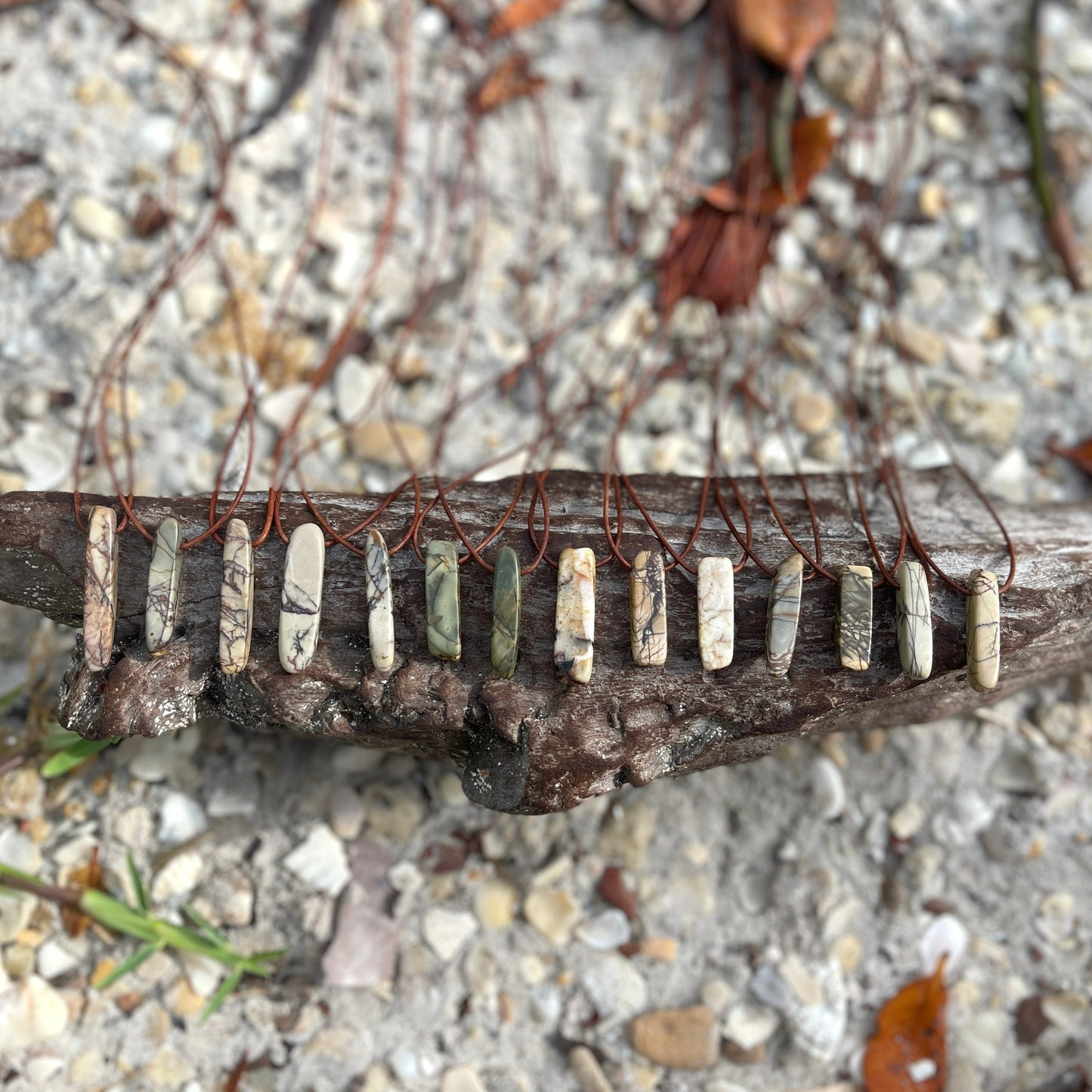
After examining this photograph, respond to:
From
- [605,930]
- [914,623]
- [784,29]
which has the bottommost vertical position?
[605,930]

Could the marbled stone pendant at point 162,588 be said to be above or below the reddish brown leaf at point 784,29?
below

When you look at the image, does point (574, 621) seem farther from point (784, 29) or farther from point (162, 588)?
point (784, 29)

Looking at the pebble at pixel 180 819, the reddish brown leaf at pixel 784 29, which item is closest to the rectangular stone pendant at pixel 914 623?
the pebble at pixel 180 819

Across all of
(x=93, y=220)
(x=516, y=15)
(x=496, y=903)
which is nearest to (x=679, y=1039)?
(x=496, y=903)

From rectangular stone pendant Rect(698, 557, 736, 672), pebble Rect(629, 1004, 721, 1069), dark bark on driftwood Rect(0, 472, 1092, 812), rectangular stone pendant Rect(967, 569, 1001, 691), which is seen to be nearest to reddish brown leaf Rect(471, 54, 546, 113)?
dark bark on driftwood Rect(0, 472, 1092, 812)

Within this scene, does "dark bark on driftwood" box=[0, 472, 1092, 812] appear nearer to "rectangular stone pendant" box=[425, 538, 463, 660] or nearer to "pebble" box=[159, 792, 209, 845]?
"rectangular stone pendant" box=[425, 538, 463, 660]

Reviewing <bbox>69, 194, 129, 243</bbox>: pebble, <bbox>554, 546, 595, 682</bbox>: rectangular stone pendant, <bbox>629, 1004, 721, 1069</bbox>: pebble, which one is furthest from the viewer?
<bbox>69, 194, 129, 243</bbox>: pebble

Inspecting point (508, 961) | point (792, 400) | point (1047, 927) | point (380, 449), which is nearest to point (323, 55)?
point (380, 449)

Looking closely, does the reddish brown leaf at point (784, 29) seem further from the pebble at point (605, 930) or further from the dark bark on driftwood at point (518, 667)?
the pebble at point (605, 930)
